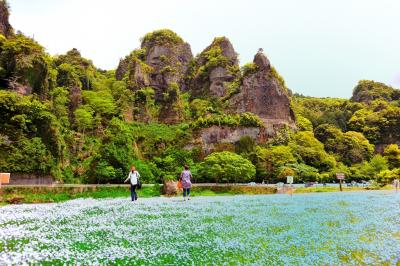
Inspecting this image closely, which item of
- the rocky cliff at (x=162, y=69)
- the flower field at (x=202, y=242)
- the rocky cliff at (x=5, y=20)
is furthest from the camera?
the rocky cliff at (x=162, y=69)

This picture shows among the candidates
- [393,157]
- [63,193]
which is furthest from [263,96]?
[63,193]

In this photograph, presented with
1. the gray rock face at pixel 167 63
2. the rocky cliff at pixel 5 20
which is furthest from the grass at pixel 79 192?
the gray rock face at pixel 167 63

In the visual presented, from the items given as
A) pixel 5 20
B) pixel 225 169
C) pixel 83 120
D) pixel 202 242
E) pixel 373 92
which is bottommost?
pixel 202 242

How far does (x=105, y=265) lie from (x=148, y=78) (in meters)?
92.0

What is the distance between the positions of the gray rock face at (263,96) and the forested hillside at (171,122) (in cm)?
23

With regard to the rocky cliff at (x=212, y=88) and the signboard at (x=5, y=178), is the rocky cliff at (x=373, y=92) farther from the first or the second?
the signboard at (x=5, y=178)

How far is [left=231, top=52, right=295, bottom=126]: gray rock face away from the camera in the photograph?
91.5 meters

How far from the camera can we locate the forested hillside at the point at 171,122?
46.8m

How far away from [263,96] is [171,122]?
21.9 metres

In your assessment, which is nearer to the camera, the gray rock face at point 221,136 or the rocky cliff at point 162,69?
the gray rock face at point 221,136

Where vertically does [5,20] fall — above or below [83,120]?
above

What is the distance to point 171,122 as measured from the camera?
87.9 m

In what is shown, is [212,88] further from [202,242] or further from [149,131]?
[202,242]

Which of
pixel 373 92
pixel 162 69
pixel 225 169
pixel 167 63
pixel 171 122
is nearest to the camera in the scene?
pixel 225 169
